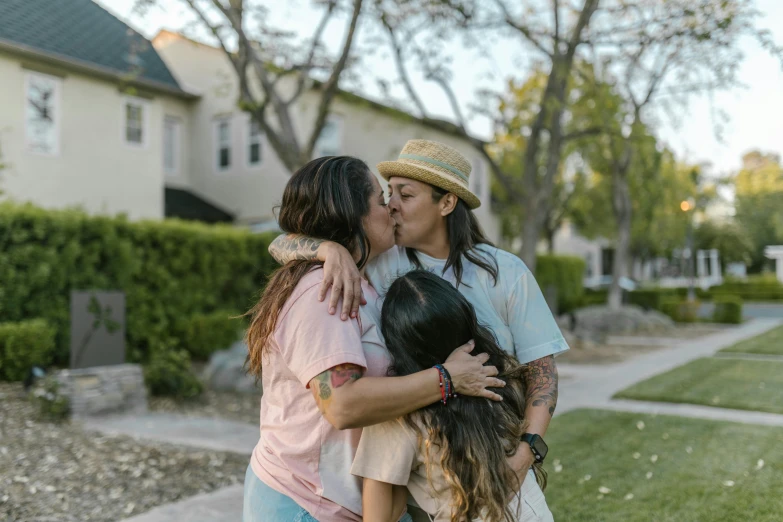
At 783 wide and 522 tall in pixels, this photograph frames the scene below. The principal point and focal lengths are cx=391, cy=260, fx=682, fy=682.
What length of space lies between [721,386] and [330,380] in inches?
375

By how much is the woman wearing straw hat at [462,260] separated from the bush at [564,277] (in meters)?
21.2

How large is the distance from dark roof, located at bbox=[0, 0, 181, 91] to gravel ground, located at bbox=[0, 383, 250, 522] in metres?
3.79

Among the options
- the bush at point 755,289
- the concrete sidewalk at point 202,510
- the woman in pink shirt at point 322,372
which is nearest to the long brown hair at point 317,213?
the woman in pink shirt at point 322,372

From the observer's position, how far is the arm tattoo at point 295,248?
82.5 inches

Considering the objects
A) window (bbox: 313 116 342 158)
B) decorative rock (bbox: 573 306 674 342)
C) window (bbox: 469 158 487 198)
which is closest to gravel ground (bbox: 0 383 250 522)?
window (bbox: 313 116 342 158)

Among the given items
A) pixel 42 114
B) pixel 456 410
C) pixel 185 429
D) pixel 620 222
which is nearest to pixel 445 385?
pixel 456 410

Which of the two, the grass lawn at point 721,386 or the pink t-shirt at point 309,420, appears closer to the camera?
the pink t-shirt at point 309,420

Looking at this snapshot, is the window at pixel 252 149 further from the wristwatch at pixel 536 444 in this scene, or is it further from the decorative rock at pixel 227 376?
the wristwatch at pixel 536 444

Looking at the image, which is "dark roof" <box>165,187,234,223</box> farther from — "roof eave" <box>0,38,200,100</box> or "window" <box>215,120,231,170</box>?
"roof eave" <box>0,38,200,100</box>

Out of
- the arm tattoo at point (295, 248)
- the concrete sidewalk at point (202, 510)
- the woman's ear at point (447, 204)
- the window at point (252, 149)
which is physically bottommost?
the concrete sidewalk at point (202, 510)

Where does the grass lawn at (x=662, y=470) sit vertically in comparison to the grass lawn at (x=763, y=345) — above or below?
above

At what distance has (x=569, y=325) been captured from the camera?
18984mm

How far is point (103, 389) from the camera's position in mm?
7828

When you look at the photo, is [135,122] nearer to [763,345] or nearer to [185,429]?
[185,429]
